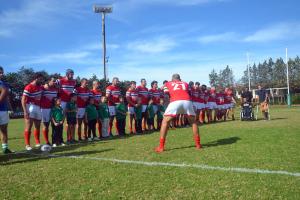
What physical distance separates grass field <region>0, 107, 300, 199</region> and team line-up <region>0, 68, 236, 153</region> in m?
1.17

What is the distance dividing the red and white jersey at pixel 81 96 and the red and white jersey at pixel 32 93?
1918 mm

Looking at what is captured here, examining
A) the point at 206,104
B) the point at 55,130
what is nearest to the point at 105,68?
the point at 206,104

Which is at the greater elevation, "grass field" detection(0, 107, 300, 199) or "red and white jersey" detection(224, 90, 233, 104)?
"red and white jersey" detection(224, 90, 233, 104)

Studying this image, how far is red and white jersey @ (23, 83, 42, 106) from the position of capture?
447 inches

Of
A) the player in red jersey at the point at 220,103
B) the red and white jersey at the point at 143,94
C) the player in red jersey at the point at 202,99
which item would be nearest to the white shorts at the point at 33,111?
the red and white jersey at the point at 143,94

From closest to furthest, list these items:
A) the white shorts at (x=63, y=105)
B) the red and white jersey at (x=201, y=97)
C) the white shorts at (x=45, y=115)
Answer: the white shorts at (x=45, y=115) → the white shorts at (x=63, y=105) → the red and white jersey at (x=201, y=97)

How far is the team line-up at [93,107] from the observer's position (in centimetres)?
996

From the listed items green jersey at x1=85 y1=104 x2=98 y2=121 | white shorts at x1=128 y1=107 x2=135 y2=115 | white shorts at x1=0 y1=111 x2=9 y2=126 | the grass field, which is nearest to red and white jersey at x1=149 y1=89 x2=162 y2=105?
white shorts at x1=128 y1=107 x2=135 y2=115

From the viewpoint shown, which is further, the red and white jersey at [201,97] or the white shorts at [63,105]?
the red and white jersey at [201,97]

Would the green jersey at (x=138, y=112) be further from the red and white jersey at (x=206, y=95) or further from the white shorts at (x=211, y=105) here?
the white shorts at (x=211, y=105)

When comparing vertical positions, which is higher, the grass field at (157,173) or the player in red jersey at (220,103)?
the player in red jersey at (220,103)

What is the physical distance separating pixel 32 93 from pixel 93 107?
2.86 meters

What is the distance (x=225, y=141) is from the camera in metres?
11.1

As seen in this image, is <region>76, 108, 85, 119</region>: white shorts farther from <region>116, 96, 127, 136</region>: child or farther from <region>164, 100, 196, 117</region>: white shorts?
<region>164, 100, 196, 117</region>: white shorts
